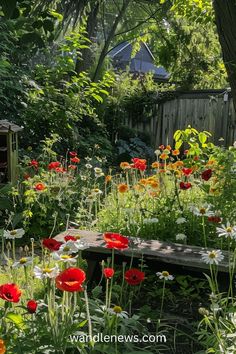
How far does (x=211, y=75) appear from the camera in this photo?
12.3 m

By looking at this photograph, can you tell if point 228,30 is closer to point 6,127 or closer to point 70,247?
point 70,247

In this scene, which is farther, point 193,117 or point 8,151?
point 193,117

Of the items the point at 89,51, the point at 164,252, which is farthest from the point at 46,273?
the point at 89,51

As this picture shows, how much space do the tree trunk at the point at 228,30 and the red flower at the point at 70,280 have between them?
1971mm

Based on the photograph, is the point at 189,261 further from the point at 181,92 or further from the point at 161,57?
the point at 161,57

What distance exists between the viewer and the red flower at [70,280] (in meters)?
1.50

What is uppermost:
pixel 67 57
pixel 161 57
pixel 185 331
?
pixel 161 57

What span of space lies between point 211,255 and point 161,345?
53cm

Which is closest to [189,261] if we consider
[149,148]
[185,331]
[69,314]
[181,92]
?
[185,331]

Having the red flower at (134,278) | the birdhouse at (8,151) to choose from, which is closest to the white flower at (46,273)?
the red flower at (134,278)

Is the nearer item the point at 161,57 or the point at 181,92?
the point at 181,92

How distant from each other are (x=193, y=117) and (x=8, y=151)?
601 centimetres

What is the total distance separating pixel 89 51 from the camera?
33.6ft

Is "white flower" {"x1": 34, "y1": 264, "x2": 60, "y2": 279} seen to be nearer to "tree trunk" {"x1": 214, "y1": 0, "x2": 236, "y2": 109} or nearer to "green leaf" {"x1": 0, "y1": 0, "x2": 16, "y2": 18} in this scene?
"green leaf" {"x1": 0, "y1": 0, "x2": 16, "y2": 18}
